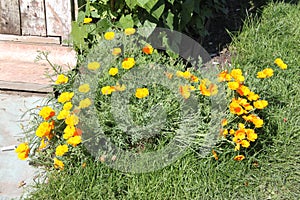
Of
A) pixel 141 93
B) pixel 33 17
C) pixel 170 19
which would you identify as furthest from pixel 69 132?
pixel 33 17

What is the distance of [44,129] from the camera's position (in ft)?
8.20

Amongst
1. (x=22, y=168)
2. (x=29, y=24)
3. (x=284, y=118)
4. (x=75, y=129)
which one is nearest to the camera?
(x=75, y=129)

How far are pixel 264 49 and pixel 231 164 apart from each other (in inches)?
59.8

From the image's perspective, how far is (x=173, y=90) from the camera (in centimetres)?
278

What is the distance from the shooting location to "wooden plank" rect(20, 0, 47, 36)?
3.63 m

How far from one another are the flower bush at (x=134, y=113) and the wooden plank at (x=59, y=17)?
0.88 metres

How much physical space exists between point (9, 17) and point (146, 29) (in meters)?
1.14

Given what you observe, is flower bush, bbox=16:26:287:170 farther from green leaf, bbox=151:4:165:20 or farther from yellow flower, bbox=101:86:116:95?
green leaf, bbox=151:4:165:20

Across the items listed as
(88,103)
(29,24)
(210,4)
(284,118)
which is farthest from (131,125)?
(210,4)

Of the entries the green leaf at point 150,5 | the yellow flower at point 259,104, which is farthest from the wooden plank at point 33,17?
the yellow flower at point 259,104

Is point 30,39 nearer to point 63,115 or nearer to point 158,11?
point 158,11

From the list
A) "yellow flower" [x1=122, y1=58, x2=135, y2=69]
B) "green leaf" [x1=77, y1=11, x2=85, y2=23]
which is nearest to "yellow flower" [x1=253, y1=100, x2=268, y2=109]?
"yellow flower" [x1=122, y1=58, x2=135, y2=69]

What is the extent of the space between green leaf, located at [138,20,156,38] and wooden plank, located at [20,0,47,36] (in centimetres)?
83

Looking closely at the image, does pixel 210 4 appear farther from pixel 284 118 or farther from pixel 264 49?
pixel 284 118
